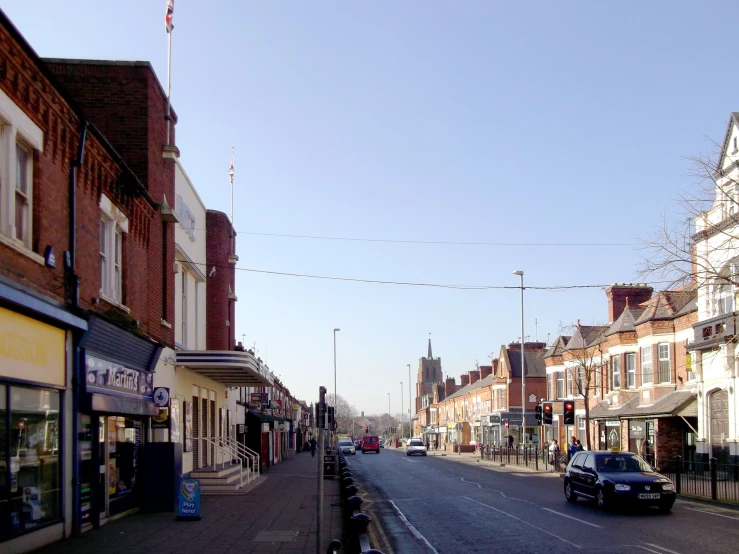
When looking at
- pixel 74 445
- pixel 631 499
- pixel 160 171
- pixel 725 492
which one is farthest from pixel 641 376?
pixel 74 445

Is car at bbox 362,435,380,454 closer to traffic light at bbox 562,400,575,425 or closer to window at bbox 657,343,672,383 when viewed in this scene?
window at bbox 657,343,672,383

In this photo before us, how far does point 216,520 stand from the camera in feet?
57.7

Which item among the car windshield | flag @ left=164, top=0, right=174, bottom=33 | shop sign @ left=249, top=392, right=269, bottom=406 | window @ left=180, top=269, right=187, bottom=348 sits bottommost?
the car windshield

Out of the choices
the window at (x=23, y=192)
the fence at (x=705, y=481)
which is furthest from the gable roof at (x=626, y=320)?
the window at (x=23, y=192)

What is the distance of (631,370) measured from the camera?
41.0m

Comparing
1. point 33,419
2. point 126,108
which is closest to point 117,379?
point 33,419

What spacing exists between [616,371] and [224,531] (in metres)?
30.8

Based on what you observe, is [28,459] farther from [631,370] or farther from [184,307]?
[631,370]

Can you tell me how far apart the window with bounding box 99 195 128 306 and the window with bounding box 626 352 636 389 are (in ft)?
97.2

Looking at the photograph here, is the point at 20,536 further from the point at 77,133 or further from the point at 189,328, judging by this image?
the point at 189,328

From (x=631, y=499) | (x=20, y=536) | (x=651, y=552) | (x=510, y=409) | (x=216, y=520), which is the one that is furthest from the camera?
(x=510, y=409)

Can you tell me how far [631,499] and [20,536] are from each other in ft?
43.0

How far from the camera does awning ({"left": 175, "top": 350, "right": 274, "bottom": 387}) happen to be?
23470 millimetres

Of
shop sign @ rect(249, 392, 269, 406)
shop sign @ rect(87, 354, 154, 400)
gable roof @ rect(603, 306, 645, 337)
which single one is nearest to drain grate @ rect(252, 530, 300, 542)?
shop sign @ rect(87, 354, 154, 400)
